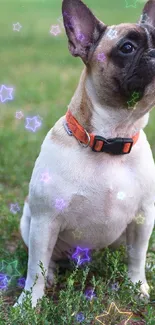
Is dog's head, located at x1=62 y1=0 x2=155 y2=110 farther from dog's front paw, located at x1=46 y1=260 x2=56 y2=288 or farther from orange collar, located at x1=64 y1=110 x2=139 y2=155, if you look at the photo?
dog's front paw, located at x1=46 y1=260 x2=56 y2=288

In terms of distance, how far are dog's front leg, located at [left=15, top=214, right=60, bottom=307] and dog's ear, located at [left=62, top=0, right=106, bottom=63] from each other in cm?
73

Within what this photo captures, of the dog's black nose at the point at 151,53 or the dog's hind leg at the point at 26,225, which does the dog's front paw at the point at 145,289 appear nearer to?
the dog's hind leg at the point at 26,225

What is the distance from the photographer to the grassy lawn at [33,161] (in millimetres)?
2422

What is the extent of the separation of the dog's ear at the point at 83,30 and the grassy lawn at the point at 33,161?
0.86 feet

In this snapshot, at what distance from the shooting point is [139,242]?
9.29ft

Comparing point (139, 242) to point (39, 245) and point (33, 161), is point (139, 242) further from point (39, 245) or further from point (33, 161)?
point (33, 161)

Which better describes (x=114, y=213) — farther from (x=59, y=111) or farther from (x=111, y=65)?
(x=59, y=111)

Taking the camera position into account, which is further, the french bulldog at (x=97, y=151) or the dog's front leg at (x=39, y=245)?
the dog's front leg at (x=39, y=245)

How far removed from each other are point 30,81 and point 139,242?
4.38 metres

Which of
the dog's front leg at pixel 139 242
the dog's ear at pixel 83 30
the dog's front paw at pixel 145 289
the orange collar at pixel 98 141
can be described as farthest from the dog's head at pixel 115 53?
the dog's front paw at pixel 145 289

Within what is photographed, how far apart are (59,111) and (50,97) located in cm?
64

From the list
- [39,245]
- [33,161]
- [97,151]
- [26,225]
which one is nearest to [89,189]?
[97,151]

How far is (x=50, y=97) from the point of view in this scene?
6449 millimetres

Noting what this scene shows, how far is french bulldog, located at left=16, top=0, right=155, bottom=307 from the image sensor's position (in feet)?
8.14
